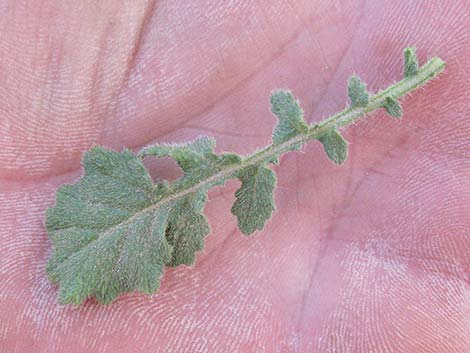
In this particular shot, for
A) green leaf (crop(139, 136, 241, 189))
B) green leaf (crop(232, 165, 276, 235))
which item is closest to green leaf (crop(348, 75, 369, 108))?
green leaf (crop(232, 165, 276, 235))

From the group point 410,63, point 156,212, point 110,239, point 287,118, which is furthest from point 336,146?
point 110,239

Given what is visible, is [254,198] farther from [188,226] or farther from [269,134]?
[269,134]

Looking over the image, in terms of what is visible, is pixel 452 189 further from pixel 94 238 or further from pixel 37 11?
pixel 37 11

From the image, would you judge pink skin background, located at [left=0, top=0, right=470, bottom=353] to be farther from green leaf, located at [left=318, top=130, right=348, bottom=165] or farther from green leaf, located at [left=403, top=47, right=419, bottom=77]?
green leaf, located at [left=318, top=130, right=348, bottom=165]

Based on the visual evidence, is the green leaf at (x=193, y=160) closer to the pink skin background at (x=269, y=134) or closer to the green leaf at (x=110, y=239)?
the green leaf at (x=110, y=239)

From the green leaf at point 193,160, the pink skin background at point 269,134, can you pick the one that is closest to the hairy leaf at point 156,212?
the green leaf at point 193,160

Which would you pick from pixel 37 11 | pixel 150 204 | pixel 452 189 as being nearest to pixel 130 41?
pixel 37 11

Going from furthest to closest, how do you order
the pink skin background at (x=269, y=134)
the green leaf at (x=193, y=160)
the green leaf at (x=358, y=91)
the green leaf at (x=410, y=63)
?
the pink skin background at (x=269, y=134)
the green leaf at (x=410, y=63)
the green leaf at (x=358, y=91)
the green leaf at (x=193, y=160)
